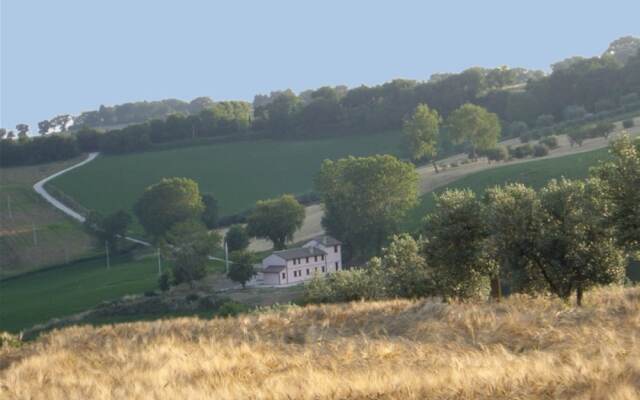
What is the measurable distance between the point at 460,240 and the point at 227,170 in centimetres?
12548

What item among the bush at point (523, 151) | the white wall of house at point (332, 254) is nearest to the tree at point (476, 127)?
the bush at point (523, 151)

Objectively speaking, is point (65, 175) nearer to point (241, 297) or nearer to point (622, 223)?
point (241, 297)

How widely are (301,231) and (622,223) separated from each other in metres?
90.2

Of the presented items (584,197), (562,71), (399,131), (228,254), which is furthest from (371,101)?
(584,197)

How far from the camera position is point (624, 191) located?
3788 cm

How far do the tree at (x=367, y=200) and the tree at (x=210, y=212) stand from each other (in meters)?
18.2

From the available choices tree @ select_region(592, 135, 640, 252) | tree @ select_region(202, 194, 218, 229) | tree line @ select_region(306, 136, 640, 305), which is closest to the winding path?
tree @ select_region(202, 194, 218, 229)

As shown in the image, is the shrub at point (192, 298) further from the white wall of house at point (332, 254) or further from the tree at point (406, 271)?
the tree at point (406, 271)

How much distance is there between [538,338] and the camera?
23688mm

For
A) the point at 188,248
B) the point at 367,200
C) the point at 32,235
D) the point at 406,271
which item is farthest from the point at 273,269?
the point at 406,271

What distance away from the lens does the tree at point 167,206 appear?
12706 cm

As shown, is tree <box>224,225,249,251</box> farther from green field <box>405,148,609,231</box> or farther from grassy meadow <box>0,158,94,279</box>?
grassy meadow <box>0,158,94,279</box>

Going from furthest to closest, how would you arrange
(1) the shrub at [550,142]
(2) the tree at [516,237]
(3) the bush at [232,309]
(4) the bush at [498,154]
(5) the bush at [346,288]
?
(4) the bush at [498,154] → (1) the shrub at [550,142] → (3) the bush at [232,309] → (5) the bush at [346,288] → (2) the tree at [516,237]

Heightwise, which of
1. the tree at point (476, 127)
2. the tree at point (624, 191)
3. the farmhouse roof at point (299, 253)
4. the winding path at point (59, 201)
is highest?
the tree at point (624, 191)
